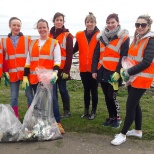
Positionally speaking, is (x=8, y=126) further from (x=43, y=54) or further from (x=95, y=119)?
(x=95, y=119)

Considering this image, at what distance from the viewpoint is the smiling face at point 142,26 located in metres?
3.95

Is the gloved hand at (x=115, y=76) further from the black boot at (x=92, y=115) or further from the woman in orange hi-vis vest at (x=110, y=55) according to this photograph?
the black boot at (x=92, y=115)

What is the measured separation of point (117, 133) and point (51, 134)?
3.84 feet

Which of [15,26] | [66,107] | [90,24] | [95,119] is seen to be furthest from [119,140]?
[15,26]

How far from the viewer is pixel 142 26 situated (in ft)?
13.0

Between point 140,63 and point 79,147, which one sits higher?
point 140,63

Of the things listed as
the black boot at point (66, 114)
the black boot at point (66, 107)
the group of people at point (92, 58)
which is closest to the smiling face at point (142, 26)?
the group of people at point (92, 58)

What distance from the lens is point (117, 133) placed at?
15.1 feet

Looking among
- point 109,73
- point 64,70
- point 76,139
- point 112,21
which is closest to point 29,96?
point 64,70

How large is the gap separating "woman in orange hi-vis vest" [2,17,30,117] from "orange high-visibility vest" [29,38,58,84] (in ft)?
0.83

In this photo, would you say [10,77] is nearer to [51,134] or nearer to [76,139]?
[51,134]

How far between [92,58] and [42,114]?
4.60 ft

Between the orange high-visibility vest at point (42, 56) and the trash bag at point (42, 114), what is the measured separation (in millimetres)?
138

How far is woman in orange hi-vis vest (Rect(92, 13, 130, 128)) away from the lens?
14.6ft
